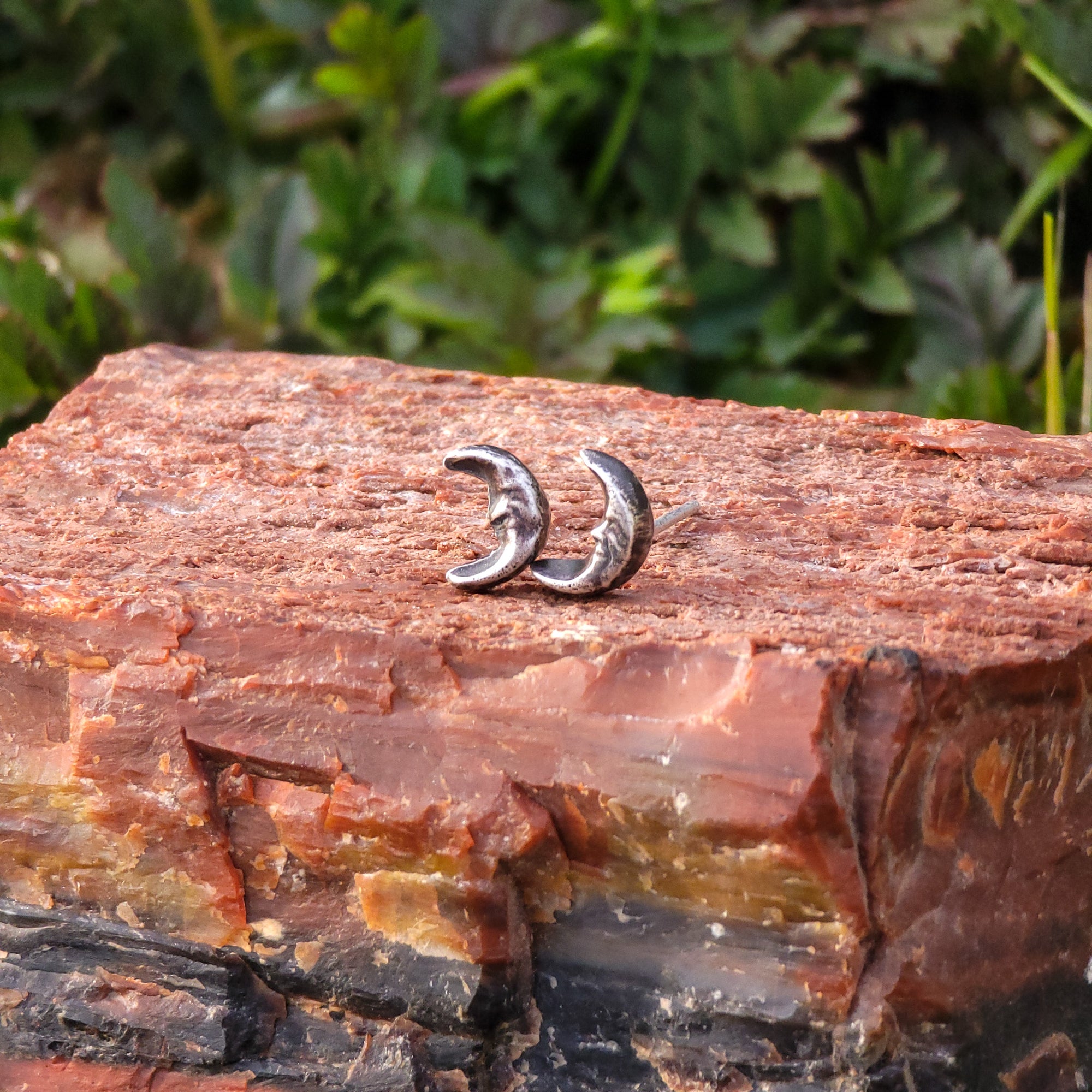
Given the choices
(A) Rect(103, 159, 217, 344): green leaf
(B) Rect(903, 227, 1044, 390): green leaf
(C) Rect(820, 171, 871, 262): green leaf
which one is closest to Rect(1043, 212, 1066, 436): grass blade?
(B) Rect(903, 227, 1044, 390): green leaf

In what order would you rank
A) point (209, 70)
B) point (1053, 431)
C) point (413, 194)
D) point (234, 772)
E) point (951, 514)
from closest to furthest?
point (234, 772), point (951, 514), point (1053, 431), point (413, 194), point (209, 70)

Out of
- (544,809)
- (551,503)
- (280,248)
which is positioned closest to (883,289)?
(280,248)

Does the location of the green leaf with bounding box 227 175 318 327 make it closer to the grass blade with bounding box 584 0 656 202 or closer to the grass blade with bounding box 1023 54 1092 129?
the grass blade with bounding box 584 0 656 202

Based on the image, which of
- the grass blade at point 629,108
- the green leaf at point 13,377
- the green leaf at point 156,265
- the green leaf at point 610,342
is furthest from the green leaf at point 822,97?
the green leaf at point 13,377

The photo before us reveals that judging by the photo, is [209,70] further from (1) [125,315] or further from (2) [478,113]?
(1) [125,315]

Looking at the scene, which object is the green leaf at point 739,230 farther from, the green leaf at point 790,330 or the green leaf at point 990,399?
the green leaf at point 990,399

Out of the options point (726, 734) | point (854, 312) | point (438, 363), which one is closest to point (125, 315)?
point (438, 363)

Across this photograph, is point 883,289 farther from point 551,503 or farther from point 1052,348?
point 551,503
